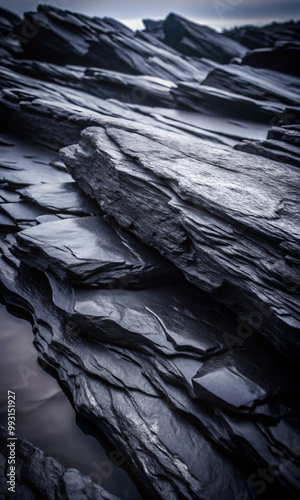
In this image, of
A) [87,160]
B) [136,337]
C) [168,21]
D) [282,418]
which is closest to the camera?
[282,418]

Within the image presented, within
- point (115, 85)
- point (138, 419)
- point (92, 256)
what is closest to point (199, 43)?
point (115, 85)

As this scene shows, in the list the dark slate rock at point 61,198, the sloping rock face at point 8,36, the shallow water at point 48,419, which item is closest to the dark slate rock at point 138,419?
the shallow water at point 48,419

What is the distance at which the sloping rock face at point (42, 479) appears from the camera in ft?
8.61

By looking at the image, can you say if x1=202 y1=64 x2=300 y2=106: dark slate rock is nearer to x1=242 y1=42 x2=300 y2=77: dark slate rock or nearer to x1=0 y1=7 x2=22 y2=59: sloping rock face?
x1=242 y1=42 x2=300 y2=77: dark slate rock

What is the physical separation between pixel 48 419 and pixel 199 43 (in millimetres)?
25044

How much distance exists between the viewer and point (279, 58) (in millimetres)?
12570

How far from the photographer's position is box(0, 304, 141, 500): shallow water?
9.76 feet

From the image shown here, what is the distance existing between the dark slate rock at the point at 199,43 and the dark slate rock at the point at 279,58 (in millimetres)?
7954

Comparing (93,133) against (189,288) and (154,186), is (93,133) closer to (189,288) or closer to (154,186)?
(154,186)

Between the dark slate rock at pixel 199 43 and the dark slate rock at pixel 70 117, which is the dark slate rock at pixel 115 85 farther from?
the dark slate rock at pixel 199 43

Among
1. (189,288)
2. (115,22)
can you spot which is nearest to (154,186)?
(189,288)

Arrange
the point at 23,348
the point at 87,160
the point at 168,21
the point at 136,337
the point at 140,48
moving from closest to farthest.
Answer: the point at 136,337 → the point at 23,348 → the point at 87,160 → the point at 140,48 → the point at 168,21

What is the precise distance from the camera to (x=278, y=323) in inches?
112

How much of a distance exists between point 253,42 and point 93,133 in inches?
943
